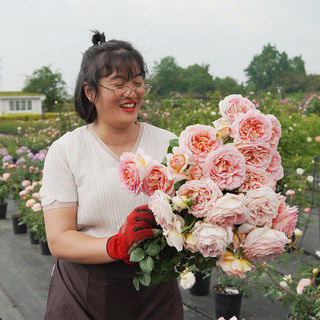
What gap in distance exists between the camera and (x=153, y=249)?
1085mm

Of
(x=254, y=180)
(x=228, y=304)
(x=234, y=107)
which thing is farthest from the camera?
(x=228, y=304)

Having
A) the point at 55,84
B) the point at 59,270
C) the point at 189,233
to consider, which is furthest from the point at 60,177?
the point at 55,84

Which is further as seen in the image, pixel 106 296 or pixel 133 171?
pixel 106 296

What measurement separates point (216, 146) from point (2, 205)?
5.74 m

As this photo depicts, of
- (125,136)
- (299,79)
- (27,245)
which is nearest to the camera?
(125,136)

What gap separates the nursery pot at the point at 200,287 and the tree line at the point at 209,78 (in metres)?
47.6

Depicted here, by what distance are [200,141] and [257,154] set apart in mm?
152

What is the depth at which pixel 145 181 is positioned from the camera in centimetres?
108

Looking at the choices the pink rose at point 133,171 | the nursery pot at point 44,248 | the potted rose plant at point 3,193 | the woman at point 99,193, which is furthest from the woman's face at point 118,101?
the potted rose plant at point 3,193

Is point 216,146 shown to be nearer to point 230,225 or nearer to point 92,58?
point 230,225

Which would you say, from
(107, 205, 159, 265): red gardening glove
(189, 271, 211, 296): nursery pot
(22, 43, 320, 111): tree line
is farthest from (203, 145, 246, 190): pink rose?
(22, 43, 320, 111): tree line

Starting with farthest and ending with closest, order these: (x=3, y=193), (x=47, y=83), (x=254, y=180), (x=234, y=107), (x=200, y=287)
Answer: (x=47, y=83) < (x=3, y=193) < (x=200, y=287) < (x=234, y=107) < (x=254, y=180)

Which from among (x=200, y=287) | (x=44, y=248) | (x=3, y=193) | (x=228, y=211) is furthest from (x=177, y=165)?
(x=3, y=193)

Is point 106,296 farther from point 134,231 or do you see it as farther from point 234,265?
point 234,265
